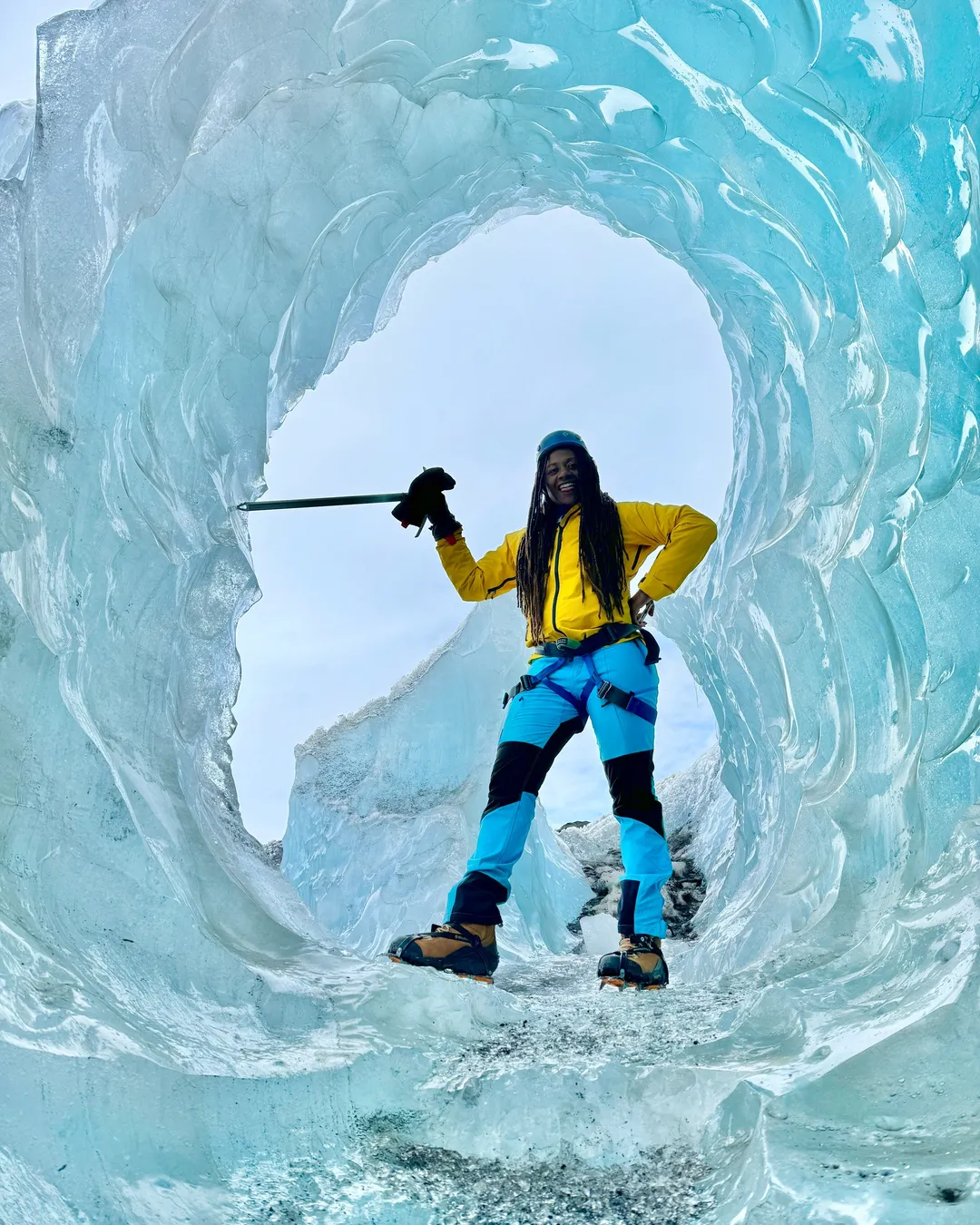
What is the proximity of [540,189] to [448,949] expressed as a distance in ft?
11.6

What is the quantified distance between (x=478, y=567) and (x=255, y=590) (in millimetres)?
941

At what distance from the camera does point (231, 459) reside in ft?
13.0

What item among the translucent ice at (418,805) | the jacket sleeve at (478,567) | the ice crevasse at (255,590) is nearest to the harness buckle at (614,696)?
the jacket sleeve at (478,567)

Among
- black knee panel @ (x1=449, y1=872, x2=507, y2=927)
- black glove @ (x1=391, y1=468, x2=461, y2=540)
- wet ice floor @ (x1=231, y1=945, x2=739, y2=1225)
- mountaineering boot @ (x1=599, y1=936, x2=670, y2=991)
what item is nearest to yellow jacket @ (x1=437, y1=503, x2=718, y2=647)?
black glove @ (x1=391, y1=468, x2=461, y2=540)

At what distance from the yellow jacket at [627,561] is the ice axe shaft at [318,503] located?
0.98 feet

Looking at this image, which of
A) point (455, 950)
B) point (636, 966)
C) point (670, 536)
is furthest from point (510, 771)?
point (670, 536)

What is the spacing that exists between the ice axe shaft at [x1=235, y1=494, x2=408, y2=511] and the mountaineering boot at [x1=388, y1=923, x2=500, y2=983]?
5.35 ft

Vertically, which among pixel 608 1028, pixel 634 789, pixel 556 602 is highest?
pixel 556 602

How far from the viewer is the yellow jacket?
11.5ft

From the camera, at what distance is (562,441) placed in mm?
3762

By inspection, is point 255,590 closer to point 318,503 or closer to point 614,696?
point 318,503

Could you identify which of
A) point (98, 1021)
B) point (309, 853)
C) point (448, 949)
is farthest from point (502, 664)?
point (98, 1021)

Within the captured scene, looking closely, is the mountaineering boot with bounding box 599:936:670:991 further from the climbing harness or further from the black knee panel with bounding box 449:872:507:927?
the climbing harness

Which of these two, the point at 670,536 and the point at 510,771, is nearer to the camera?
the point at 510,771
